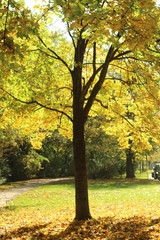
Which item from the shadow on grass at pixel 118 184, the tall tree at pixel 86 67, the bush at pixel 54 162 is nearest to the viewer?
the tall tree at pixel 86 67

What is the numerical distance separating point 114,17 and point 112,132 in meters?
7.45

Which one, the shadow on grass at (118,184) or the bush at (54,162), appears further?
the bush at (54,162)

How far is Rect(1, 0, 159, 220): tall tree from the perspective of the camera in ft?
16.8

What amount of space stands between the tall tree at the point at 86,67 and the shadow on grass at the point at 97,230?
0.80m

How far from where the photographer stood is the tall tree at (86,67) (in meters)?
5.12

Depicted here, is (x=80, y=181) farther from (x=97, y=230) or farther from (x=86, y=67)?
(x=86, y=67)

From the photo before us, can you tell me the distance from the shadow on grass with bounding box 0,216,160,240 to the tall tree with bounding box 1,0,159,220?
31.6 inches

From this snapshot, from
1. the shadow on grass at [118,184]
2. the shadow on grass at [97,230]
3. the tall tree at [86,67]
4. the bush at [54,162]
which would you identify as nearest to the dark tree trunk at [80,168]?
the tall tree at [86,67]

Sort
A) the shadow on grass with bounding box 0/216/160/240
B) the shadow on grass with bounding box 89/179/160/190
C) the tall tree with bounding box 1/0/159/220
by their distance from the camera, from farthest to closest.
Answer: the shadow on grass with bounding box 89/179/160/190, the shadow on grass with bounding box 0/216/160/240, the tall tree with bounding box 1/0/159/220

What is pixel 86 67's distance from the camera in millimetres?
9805

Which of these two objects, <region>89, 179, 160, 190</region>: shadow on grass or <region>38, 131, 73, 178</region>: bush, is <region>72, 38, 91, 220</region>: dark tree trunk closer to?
<region>89, 179, 160, 190</region>: shadow on grass

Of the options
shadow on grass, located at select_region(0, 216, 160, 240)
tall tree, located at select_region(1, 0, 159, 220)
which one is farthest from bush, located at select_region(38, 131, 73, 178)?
shadow on grass, located at select_region(0, 216, 160, 240)

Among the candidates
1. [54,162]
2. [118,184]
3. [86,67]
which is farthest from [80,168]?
[54,162]

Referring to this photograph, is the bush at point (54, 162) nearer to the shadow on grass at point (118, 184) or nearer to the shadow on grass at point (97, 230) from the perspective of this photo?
the shadow on grass at point (118, 184)
